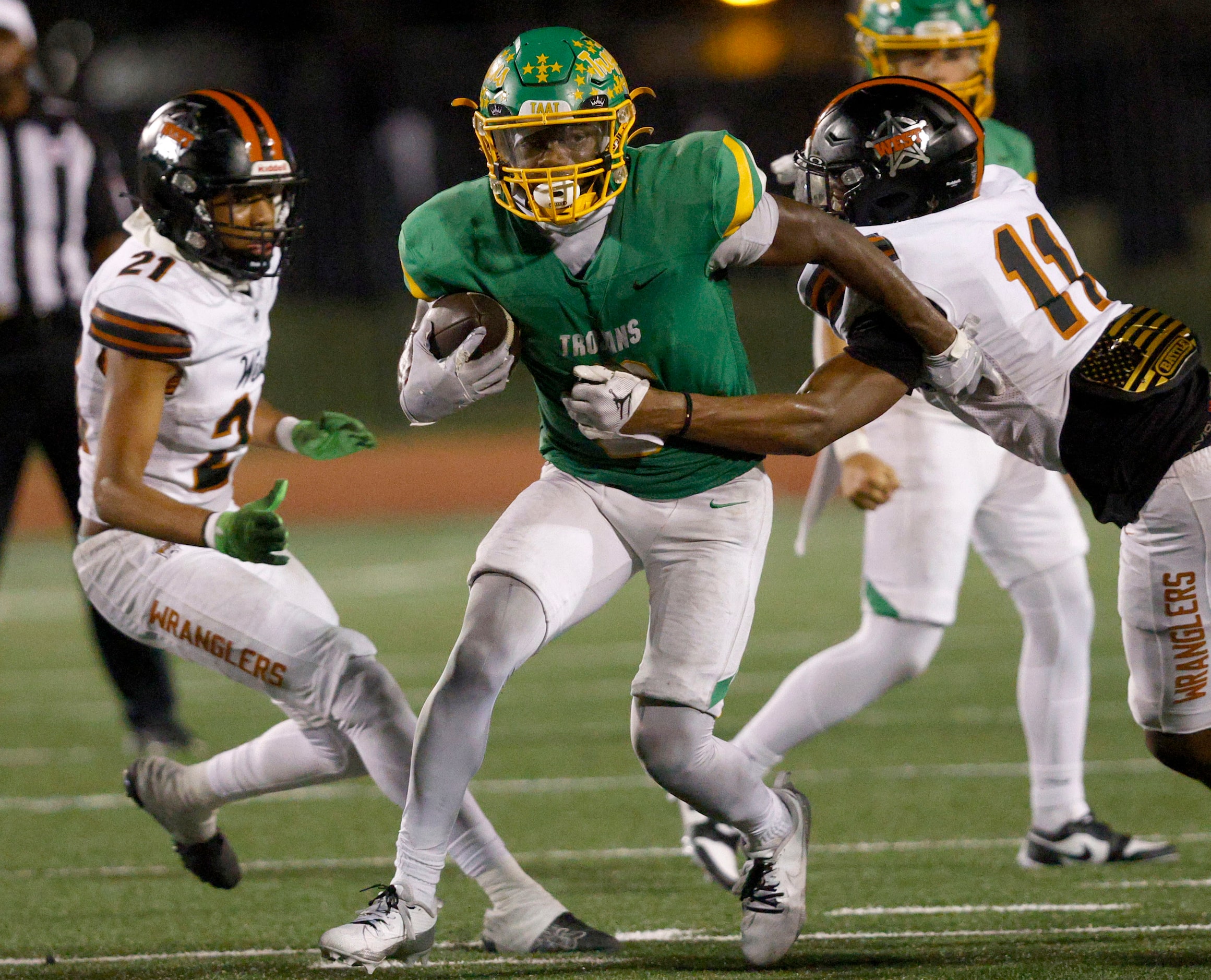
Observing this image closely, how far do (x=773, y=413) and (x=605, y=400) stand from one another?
295mm

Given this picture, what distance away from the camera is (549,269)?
9.84 ft

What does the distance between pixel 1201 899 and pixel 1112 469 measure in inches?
39.5

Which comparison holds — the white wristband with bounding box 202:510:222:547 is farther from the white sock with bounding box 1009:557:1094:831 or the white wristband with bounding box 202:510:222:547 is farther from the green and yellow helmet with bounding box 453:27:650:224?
the white sock with bounding box 1009:557:1094:831

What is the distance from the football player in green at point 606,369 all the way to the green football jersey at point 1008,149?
1141 mm

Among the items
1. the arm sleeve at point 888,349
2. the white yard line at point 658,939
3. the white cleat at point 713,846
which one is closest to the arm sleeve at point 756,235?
the arm sleeve at point 888,349

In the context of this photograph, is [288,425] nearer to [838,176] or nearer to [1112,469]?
[838,176]

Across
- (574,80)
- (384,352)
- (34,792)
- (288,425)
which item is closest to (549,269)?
→ (574,80)

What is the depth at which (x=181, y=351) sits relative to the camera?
3365 mm

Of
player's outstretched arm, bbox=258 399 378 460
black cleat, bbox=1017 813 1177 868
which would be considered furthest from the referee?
black cleat, bbox=1017 813 1177 868

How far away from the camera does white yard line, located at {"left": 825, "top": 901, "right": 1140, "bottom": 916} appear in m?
3.44

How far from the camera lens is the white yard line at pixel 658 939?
124 inches

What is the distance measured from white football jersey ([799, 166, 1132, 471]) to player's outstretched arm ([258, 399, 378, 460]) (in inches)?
43.0

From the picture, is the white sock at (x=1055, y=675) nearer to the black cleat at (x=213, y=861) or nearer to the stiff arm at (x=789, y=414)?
the stiff arm at (x=789, y=414)

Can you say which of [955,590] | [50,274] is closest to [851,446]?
[955,590]
